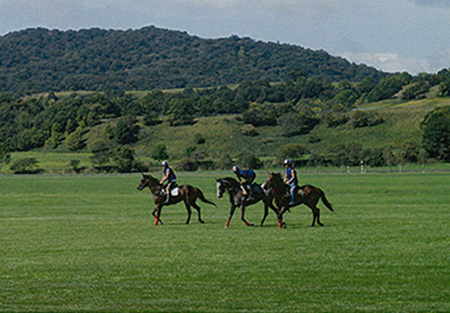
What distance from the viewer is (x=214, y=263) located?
11906mm

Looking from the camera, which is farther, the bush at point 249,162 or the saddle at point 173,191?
the bush at point 249,162

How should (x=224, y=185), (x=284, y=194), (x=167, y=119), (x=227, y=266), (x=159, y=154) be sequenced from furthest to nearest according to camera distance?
(x=167, y=119)
(x=159, y=154)
(x=224, y=185)
(x=284, y=194)
(x=227, y=266)

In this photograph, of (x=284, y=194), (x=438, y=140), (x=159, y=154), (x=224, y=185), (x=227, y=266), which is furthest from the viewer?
(x=159, y=154)

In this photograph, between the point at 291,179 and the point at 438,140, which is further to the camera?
the point at 438,140

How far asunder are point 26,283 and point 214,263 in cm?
357

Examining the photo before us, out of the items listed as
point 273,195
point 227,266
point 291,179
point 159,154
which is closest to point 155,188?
point 273,195

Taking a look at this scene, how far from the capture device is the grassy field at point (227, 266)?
351 inches

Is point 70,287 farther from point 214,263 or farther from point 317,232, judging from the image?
point 317,232

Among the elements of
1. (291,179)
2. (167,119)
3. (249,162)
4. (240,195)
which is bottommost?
(249,162)

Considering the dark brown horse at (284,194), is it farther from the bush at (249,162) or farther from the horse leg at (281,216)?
the bush at (249,162)

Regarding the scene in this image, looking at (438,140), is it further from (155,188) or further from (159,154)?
(155,188)

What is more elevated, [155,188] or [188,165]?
[155,188]

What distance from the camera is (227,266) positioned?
11586mm

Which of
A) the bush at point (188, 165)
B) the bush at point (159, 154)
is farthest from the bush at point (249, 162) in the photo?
the bush at point (159, 154)
